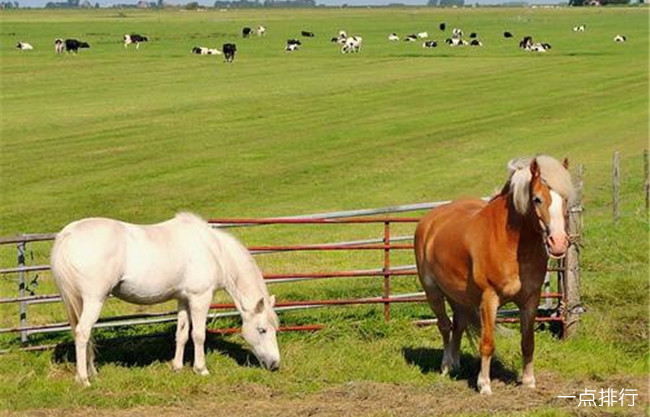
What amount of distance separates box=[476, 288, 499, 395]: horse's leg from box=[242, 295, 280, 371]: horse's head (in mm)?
1953

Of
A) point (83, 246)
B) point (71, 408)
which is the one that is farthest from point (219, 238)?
point (71, 408)

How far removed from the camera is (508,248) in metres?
8.85

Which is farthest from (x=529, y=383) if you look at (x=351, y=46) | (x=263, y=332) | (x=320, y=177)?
(x=351, y=46)

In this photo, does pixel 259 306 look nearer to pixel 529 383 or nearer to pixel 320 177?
pixel 529 383

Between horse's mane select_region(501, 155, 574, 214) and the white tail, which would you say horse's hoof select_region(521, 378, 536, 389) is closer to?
horse's mane select_region(501, 155, 574, 214)

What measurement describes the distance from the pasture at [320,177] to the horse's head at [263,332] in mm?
157

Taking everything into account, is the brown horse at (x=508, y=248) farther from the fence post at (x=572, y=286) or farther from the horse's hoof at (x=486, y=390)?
the fence post at (x=572, y=286)

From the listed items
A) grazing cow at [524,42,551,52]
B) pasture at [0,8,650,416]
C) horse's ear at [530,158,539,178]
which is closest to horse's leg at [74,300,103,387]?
pasture at [0,8,650,416]

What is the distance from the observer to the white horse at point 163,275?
30.6ft

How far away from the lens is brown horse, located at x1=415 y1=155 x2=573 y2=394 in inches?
332

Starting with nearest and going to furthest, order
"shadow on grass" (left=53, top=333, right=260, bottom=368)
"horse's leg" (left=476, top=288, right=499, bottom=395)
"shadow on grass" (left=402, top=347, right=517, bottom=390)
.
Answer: "horse's leg" (left=476, top=288, right=499, bottom=395), "shadow on grass" (left=402, top=347, right=517, bottom=390), "shadow on grass" (left=53, top=333, right=260, bottom=368)

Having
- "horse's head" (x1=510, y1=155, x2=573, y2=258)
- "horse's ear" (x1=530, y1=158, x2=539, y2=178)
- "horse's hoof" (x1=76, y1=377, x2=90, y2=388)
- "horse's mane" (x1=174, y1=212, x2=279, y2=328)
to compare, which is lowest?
"horse's hoof" (x1=76, y1=377, x2=90, y2=388)

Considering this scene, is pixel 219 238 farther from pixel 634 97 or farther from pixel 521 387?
pixel 634 97

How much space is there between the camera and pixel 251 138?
3222 centimetres
